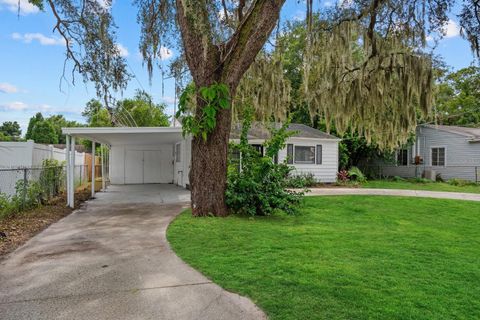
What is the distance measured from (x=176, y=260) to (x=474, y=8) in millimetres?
8140

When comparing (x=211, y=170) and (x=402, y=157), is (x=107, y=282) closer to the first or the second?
(x=211, y=170)

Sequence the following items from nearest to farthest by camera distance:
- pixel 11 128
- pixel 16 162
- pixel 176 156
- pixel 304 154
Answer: pixel 16 162, pixel 304 154, pixel 176 156, pixel 11 128

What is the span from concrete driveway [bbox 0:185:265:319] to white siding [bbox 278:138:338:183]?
11.3m

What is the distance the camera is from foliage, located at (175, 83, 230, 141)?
7.47m

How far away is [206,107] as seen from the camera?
24.7ft

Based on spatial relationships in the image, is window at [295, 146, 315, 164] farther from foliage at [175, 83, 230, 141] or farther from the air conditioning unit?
foliage at [175, 83, 230, 141]

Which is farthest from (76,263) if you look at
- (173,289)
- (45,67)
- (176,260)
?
(45,67)

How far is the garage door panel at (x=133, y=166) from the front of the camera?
62.3 feet

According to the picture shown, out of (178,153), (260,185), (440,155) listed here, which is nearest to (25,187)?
(260,185)

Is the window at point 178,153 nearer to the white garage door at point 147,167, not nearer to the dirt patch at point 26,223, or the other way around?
the white garage door at point 147,167

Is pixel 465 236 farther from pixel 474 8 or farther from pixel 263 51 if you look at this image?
pixel 263 51

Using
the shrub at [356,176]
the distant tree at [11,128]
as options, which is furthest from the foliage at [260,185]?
the distant tree at [11,128]

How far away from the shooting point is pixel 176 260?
4.85m

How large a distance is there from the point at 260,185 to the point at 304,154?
918cm
